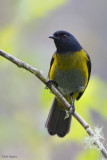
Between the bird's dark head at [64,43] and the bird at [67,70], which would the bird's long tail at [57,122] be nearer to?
the bird at [67,70]

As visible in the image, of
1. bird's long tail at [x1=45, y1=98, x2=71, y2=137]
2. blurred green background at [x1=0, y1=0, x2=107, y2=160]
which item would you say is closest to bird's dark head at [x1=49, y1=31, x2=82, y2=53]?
blurred green background at [x1=0, y1=0, x2=107, y2=160]

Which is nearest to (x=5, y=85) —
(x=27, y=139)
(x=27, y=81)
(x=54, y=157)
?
(x=27, y=81)

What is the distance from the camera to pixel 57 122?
5652 mm

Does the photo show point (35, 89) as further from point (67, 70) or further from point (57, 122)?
point (67, 70)

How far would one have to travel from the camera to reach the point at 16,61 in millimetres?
3631

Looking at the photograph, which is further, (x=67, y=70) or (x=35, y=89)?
(x=35, y=89)

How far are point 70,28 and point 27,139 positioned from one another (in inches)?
139

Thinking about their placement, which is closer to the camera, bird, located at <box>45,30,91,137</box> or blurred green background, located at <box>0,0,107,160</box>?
blurred green background, located at <box>0,0,107,160</box>

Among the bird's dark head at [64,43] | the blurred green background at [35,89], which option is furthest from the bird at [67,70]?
the blurred green background at [35,89]

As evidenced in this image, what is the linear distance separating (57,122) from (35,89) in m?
1.06

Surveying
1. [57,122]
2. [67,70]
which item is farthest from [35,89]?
[67,70]

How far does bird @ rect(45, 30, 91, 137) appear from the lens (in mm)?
5184

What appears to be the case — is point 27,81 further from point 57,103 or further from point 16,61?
point 16,61

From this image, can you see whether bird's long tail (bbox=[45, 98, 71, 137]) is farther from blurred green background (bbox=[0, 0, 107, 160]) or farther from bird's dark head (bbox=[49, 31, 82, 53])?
bird's dark head (bbox=[49, 31, 82, 53])
